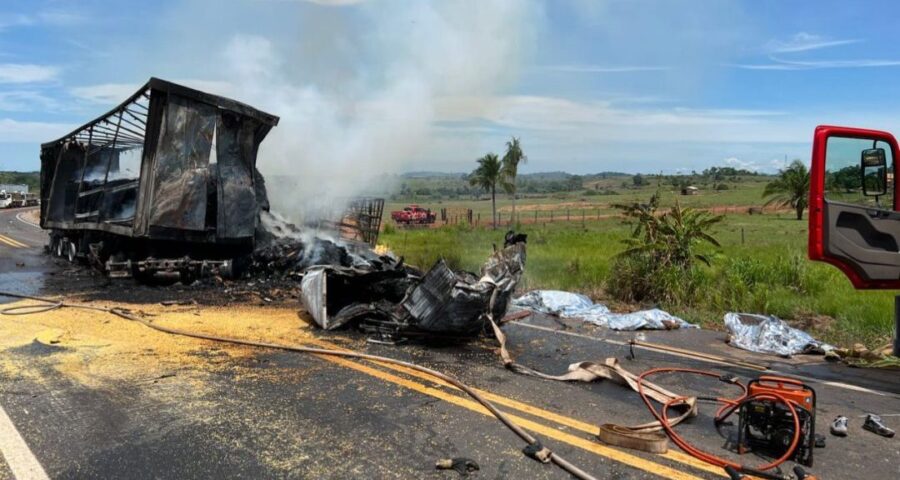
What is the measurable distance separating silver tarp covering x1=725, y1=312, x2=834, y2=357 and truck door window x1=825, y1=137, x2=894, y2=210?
6.83 ft

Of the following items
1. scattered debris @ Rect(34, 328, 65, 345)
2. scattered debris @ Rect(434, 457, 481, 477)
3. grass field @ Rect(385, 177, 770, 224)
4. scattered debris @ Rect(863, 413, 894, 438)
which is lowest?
scattered debris @ Rect(34, 328, 65, 345)

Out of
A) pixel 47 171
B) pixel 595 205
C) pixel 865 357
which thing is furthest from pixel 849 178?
pixel 595 205

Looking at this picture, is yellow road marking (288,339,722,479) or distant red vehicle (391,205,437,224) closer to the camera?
yellow road marking (288,339,722,479)

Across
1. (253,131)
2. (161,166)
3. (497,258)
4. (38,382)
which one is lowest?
(38,382)

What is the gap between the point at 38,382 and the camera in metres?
5.07

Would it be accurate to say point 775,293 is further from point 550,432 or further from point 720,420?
point 550,432

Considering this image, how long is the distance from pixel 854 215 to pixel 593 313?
4.01m

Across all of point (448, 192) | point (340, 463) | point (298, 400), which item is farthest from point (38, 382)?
point (448, 192)

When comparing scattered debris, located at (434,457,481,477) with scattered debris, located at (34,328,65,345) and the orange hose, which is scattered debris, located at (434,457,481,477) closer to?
the orange hose

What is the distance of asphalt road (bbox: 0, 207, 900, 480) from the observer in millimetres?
3500

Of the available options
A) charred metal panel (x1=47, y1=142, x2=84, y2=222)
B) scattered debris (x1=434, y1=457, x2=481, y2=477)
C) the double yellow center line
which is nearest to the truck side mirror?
scattered debris (x1=434, y1=457, x2=481, y2=477)

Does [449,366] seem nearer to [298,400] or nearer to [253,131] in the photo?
[298,400]

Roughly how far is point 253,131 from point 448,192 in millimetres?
120912

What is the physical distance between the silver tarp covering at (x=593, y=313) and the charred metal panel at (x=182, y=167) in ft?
18.7
